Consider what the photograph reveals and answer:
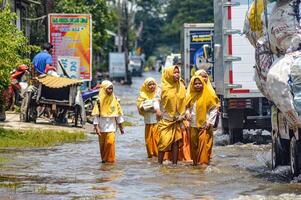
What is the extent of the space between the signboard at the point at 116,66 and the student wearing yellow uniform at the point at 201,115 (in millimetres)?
52686

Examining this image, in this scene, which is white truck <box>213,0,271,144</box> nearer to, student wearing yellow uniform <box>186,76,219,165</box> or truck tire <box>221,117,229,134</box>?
truck tire <box>221,117,229,134</box>

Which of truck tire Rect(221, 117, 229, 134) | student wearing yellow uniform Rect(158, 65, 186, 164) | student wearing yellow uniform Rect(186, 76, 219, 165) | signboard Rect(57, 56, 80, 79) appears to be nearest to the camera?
student wearing yellow uniform Rect(186, 76, 219, 165)

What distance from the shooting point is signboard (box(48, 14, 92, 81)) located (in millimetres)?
26680

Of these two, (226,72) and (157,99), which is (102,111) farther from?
(226,72)

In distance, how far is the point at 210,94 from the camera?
48.6ft

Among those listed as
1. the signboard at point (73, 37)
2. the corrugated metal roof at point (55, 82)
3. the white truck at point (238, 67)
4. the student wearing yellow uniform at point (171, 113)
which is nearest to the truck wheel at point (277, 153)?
the student wearing yellow uniform at point (171, 113)

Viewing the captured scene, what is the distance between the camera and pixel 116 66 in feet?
223

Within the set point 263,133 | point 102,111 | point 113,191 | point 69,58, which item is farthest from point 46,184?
point 69,58

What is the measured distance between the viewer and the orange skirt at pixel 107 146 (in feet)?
51.0

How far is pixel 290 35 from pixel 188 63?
59.0ft

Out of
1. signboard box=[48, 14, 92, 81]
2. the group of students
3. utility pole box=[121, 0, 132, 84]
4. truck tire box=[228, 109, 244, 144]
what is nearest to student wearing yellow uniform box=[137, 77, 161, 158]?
the group of students

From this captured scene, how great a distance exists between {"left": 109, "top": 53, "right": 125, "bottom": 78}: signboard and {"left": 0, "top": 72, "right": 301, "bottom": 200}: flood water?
162 feet

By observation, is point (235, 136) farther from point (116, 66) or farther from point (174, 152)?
point (116, 66)

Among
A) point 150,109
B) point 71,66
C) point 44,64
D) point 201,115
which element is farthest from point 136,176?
point 71,66
